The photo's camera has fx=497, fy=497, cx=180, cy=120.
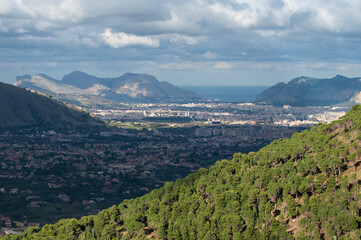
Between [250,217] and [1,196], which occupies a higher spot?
[250,217]

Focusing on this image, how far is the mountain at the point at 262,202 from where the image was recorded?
185 ft

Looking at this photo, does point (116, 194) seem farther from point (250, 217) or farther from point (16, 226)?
point (250, 217)

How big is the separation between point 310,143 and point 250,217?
2181 centimetres

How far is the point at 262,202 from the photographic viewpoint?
63.8 metres

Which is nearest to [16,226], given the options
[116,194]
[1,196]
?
[1,196]

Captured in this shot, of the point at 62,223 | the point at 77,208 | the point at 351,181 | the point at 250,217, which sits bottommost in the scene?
the point at 77,208

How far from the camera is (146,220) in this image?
73438mm

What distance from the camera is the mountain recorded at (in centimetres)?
5631

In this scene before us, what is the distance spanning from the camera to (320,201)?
58.8m

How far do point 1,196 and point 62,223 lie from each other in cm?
6769

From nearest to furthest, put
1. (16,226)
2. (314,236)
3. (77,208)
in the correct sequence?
1. (314,236)
2. (16,226)
3. (77,208)

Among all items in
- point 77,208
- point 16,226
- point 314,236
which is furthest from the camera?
point 77,208

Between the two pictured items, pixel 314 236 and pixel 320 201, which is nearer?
pixel 314 236

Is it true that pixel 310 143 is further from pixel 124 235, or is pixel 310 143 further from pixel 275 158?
pixel 124 235
